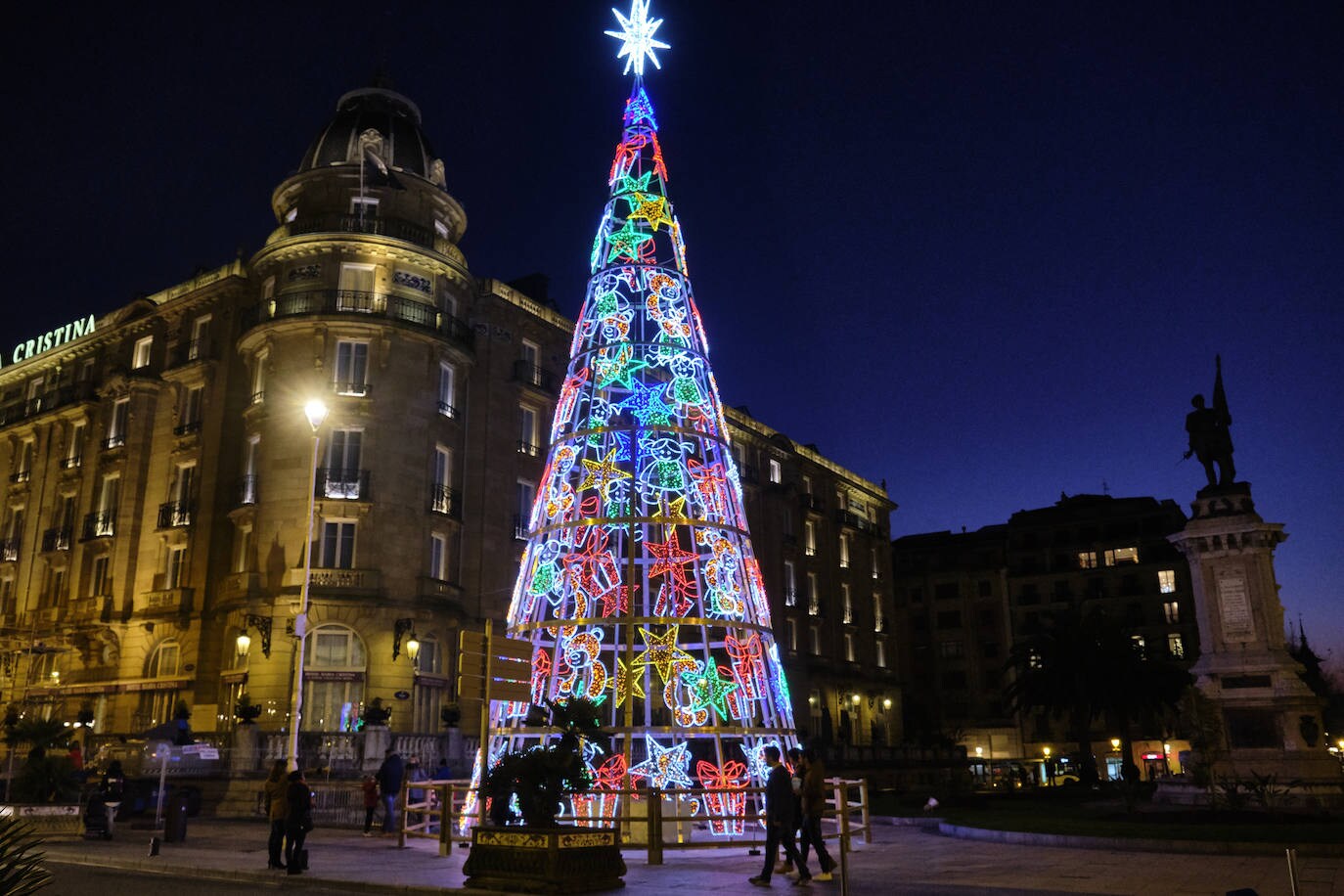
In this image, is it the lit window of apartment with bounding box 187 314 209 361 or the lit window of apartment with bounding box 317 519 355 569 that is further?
the lit window of apartment with bounding box 187 314 209 361

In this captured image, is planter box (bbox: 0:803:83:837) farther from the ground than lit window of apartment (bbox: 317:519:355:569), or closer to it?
closer to it

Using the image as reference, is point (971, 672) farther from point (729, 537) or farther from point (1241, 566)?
point (729, 537)

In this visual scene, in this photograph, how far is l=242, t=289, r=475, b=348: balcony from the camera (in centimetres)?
3591

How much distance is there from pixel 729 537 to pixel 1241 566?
51.4ft

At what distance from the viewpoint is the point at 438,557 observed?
36750mm

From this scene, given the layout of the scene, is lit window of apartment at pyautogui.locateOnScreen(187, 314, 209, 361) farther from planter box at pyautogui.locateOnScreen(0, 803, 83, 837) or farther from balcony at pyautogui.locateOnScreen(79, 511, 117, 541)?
planter box at pyautogui.locateOnScreen(0, 803, 83, 837)

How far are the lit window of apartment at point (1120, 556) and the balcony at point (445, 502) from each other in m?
60.1

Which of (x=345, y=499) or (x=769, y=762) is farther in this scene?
(x=345, y=499)

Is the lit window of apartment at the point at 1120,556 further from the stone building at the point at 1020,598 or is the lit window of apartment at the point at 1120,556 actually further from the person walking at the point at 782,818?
the person walking at the point at 782,818

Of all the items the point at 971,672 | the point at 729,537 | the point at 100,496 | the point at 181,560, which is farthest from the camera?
the point at 971,672

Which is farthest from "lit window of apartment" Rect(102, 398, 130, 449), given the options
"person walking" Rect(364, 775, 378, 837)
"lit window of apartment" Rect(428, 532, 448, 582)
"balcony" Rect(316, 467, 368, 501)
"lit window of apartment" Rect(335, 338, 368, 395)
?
"person walking" Rect(364, 775, 378, 837)

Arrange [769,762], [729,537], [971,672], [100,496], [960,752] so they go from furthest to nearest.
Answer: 1. [971,672]
2. [960,752]
3. [100,496]
4. [729,537]
5. [769,762]

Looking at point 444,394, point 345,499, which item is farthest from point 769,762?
point 444,394

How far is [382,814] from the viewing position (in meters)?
23.4
